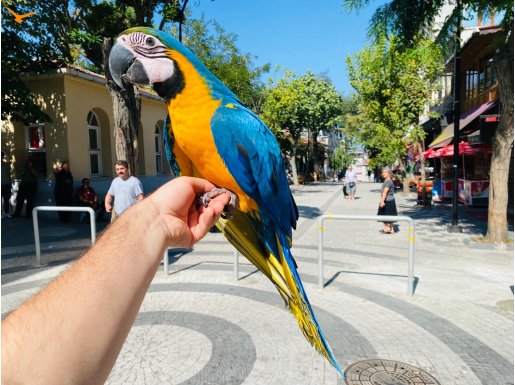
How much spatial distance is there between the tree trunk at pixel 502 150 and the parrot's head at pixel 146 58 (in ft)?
24.4

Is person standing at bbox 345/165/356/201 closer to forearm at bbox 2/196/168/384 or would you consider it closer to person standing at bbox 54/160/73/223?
person standing at bbox 54/160/73/223

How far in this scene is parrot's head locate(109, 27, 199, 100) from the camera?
4.06 feet

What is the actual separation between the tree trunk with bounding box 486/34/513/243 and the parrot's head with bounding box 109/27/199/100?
743 centimetres

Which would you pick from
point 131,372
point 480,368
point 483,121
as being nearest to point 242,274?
point 131,372

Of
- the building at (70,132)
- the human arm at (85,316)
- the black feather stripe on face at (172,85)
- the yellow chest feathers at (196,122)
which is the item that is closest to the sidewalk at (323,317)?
the yellow chest feathers at (196,122)

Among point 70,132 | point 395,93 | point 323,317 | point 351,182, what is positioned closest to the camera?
point 323,317

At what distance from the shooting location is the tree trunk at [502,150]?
21.9 ft

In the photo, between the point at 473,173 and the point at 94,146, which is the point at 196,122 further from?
the point at 473,173

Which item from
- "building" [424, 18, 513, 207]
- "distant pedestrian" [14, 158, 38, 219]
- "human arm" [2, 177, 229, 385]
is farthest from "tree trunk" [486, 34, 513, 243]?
"distant pedestrian" [14, 158, 38, 219]

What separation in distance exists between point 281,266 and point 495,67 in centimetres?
766

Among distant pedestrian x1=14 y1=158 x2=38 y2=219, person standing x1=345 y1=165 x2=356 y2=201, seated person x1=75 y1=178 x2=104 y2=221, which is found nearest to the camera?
seated person x1=75 y1=178 x2=104 y2=221

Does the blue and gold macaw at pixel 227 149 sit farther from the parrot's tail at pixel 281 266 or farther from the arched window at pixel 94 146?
the arched window at pixel 94 146

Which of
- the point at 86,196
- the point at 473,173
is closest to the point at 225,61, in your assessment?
the point at 86,196

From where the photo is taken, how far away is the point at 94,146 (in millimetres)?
12070
